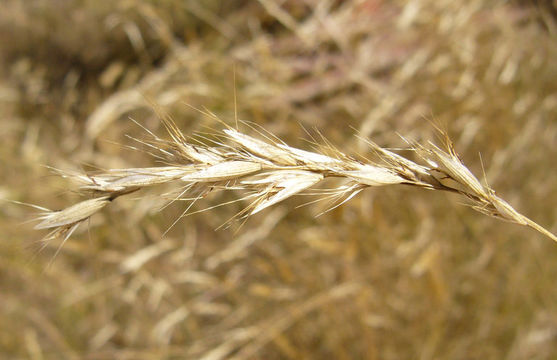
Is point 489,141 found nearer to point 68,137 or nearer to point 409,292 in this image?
point 409,292

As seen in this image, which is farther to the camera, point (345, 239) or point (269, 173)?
point (345, 239)

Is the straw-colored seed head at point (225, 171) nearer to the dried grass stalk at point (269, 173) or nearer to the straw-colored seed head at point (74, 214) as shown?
the dried grass stalk at point (269, 173)

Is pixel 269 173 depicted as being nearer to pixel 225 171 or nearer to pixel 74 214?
pixel 225 171

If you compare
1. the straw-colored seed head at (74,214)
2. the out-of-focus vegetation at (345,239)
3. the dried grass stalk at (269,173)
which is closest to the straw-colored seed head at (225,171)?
the dried grass stalk at (269,173)

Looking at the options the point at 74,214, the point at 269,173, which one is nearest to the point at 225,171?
the point at 269,173

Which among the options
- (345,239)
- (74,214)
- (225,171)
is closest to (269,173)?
(225,171)

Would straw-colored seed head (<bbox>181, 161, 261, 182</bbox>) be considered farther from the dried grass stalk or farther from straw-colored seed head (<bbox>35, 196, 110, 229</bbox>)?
straw-colored seed head (<bbox>35, 196, 110, 229</bbox>)

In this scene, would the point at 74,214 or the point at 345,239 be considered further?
the point at 345,239

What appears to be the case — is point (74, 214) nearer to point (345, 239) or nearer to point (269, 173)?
point (269, 173)

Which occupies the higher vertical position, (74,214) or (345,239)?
(74,214)

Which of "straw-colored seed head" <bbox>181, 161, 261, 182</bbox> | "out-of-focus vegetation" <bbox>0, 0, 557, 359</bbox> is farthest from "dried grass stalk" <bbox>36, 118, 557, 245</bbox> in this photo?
"out-of-focus vegetation" <bbox>0, 0, 557, 359</bbox>
